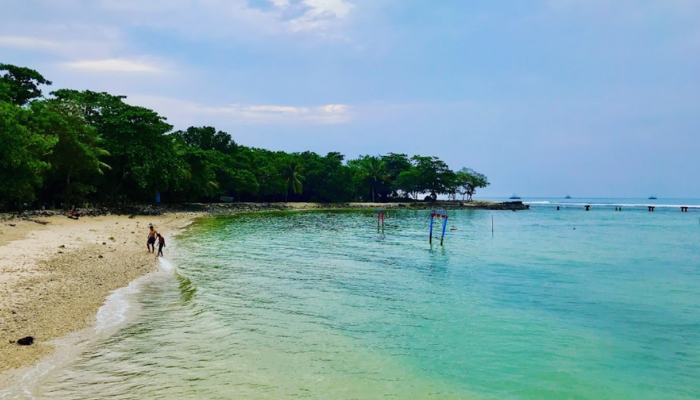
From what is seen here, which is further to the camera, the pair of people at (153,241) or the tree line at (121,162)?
the tree line at (121,162)

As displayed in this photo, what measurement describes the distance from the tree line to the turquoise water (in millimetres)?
18884

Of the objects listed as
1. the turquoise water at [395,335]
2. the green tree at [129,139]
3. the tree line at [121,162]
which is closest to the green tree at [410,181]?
the tree line at [121,162]

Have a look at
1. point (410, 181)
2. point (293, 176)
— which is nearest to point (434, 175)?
point (410, 181)

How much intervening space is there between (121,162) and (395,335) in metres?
61.4

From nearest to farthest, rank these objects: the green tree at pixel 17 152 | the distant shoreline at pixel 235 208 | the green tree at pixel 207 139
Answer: the green tree at pixel 17 152, the distant shoreline at pixel 235 208, the green tree at pixel 207 139

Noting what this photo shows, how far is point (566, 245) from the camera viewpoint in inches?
1873

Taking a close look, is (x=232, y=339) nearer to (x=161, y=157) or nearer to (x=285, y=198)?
(x=161, y=157)

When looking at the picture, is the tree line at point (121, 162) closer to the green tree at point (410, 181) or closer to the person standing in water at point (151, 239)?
the green tree at point (410, 181)

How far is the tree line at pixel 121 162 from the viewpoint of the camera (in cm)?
3806

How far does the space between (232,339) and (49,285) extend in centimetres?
844

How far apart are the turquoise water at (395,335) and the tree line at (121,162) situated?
18.9m

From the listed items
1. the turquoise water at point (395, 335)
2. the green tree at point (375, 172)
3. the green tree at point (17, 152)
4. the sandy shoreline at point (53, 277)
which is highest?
the green tree at point (375, 172)

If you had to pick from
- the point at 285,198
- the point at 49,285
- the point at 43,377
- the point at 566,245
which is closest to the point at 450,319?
the point at 43,377

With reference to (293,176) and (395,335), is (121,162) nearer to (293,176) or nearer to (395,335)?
(293,176)
